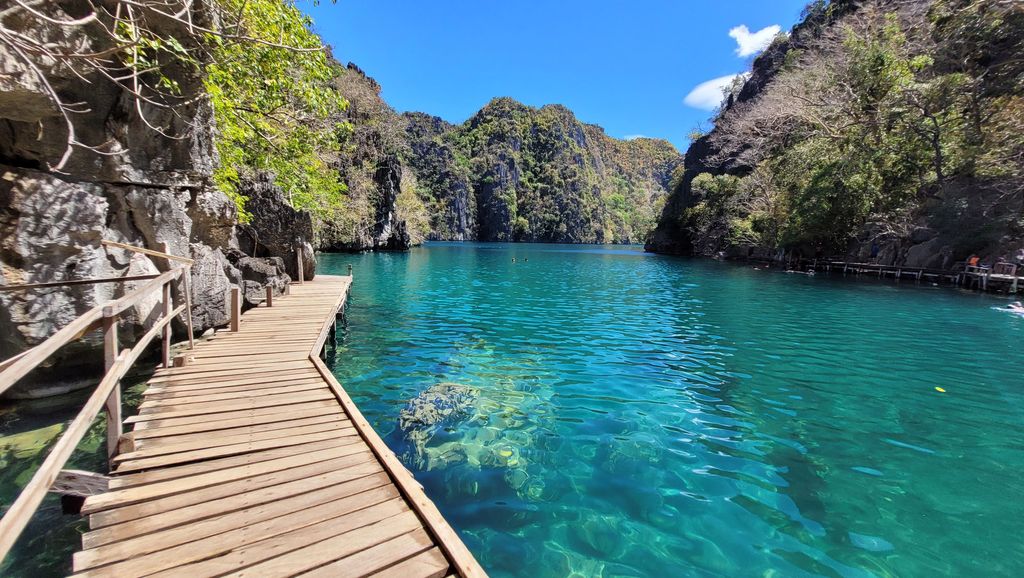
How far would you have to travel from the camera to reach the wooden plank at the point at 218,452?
3.69 m

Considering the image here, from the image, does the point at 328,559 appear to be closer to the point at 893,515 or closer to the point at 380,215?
the point at 893,515

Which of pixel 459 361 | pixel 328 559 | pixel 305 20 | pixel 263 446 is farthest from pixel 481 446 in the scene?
pixel 305 20

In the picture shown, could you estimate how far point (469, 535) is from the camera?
3955 mm

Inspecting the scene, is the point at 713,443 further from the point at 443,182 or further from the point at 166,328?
the point at 443,182

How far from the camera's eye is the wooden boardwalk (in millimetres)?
2750

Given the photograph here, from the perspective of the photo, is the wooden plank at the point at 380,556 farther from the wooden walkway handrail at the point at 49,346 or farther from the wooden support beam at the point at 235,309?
the wooden support beam at the point at 235,309

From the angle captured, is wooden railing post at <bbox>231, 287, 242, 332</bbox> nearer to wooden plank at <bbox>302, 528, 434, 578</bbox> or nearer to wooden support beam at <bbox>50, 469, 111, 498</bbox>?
wooden support beam at <bbox>50, 469, 111, 498</bbox>

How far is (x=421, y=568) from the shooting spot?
108 inches

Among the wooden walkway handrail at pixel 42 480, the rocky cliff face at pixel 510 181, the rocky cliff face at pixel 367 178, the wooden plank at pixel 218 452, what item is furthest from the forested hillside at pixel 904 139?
the rocky cliff face at pixel 510 181

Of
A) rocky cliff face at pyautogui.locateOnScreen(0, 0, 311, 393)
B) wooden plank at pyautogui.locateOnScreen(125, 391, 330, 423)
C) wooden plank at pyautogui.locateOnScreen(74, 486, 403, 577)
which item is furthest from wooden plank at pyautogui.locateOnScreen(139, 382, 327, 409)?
rocky cliff face at pyautogui.locateOnScreen(0, 0, 311, 393)

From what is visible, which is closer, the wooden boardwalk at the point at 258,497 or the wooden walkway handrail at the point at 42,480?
the wooden walkway handrail at the point at 42,480

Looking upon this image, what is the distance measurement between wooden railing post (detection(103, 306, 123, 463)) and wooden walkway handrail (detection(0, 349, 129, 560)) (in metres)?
0.22

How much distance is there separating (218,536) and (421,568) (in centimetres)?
143

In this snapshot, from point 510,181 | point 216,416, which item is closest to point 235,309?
point 216,416
